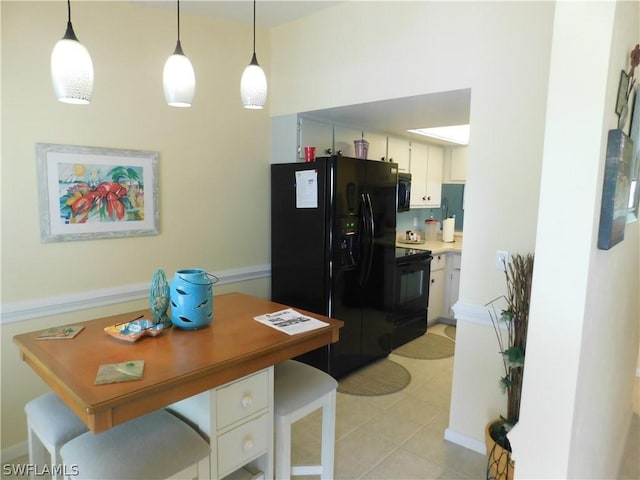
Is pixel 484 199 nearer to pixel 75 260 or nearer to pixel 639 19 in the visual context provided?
pixel 639 19

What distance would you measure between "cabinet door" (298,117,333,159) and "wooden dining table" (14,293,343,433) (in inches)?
69.4

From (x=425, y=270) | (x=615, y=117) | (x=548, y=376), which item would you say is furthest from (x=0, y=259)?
(x=425, y=270)

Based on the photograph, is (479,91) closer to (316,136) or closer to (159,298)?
(316,136)

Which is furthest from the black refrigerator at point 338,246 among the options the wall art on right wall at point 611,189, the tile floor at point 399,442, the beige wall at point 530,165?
the wall art on right wall at point 611,189

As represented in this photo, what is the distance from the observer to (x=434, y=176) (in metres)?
5.00

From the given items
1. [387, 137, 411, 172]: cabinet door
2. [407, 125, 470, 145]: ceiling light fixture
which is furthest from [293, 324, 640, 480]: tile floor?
[407, 125, 470, 145]: ceiling light fixture

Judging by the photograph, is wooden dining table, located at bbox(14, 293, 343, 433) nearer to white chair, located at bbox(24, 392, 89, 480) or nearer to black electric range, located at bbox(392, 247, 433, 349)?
white chair, located at bbox(24, 392, 89, 480)

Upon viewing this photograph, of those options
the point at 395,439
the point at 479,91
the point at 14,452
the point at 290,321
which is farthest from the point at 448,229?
the point at 14,452

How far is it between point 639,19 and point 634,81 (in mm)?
249

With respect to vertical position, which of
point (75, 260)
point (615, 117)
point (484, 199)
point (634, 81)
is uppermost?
point (634, 81)

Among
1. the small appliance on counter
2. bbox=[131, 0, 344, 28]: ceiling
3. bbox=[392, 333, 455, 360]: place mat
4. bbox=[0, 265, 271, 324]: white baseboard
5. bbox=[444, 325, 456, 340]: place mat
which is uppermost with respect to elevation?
bbox=[131, 0, 344, 28]: ceiling

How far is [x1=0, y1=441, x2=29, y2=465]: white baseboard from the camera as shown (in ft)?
7.47

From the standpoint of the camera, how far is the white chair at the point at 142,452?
132 centimetres

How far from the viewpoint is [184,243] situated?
116 inches
